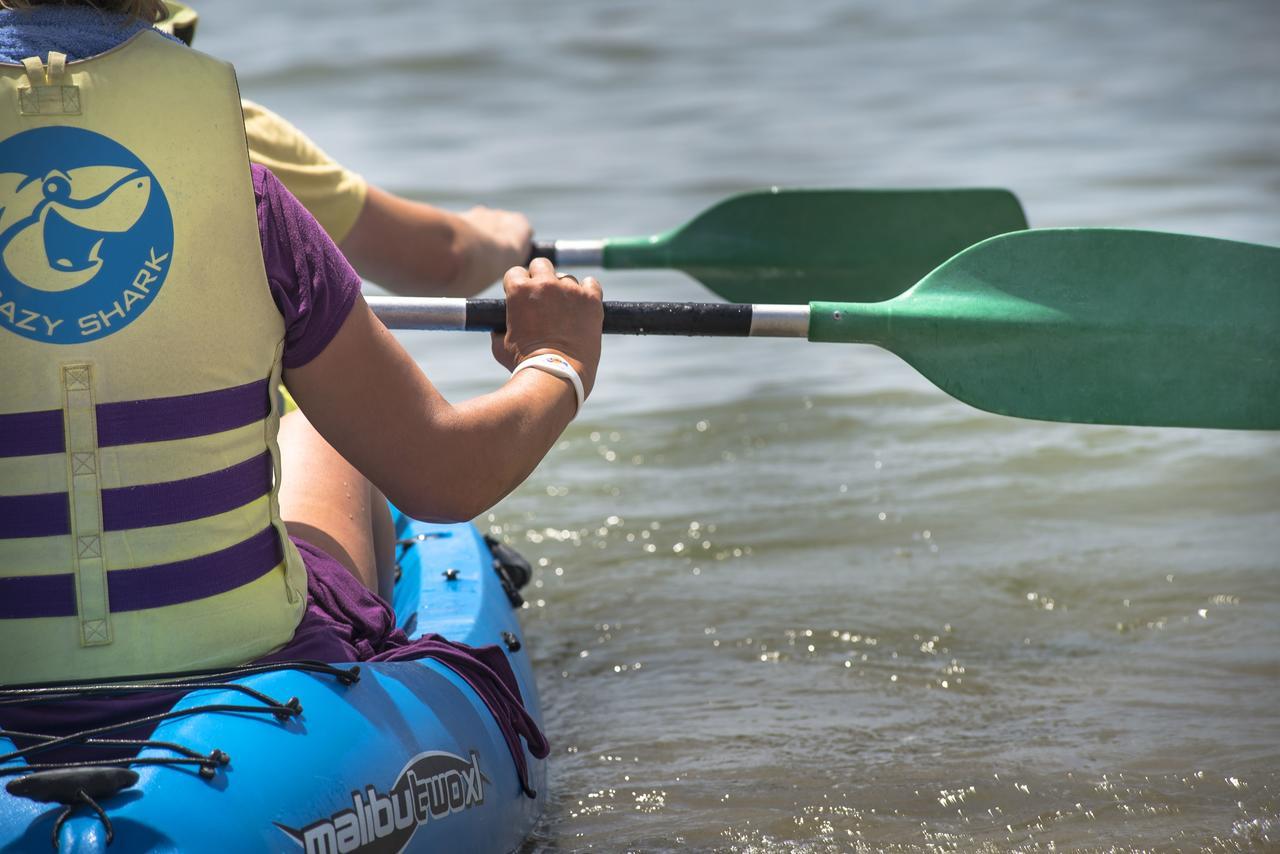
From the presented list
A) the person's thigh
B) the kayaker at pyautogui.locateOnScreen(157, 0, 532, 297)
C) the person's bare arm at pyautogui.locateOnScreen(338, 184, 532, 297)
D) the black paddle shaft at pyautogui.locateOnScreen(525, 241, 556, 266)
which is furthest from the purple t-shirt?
the black paddle shaft at pyautogui.locateOnScreen(525, 241, 556, 266)

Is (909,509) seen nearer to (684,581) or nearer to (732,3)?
(684,581)

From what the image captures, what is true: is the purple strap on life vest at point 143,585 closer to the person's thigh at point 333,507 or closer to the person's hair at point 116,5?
the person's thigh at point 333,507

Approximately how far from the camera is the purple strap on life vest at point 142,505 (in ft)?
5.05

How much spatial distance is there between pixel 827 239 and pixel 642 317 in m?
1.43

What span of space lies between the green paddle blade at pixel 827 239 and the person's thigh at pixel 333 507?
1.38m

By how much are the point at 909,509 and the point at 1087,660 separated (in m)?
0.95

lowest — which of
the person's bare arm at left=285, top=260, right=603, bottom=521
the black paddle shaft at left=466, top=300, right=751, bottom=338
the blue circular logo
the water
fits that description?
the water

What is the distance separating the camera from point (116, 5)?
158cm

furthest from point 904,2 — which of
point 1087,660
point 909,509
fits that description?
point 1087,660

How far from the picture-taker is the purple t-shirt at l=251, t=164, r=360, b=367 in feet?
5.25

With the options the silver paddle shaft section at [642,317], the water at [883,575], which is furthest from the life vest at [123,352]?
the water at [883,575]

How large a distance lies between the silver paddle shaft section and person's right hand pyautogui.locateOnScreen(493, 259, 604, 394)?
12 centimetres

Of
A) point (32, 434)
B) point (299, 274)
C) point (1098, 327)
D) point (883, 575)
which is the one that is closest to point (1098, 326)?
point (1098, 327)

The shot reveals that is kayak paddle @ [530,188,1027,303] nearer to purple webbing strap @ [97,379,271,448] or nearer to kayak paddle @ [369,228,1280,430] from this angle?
kayak paddle @ [369,228,1280,430]
